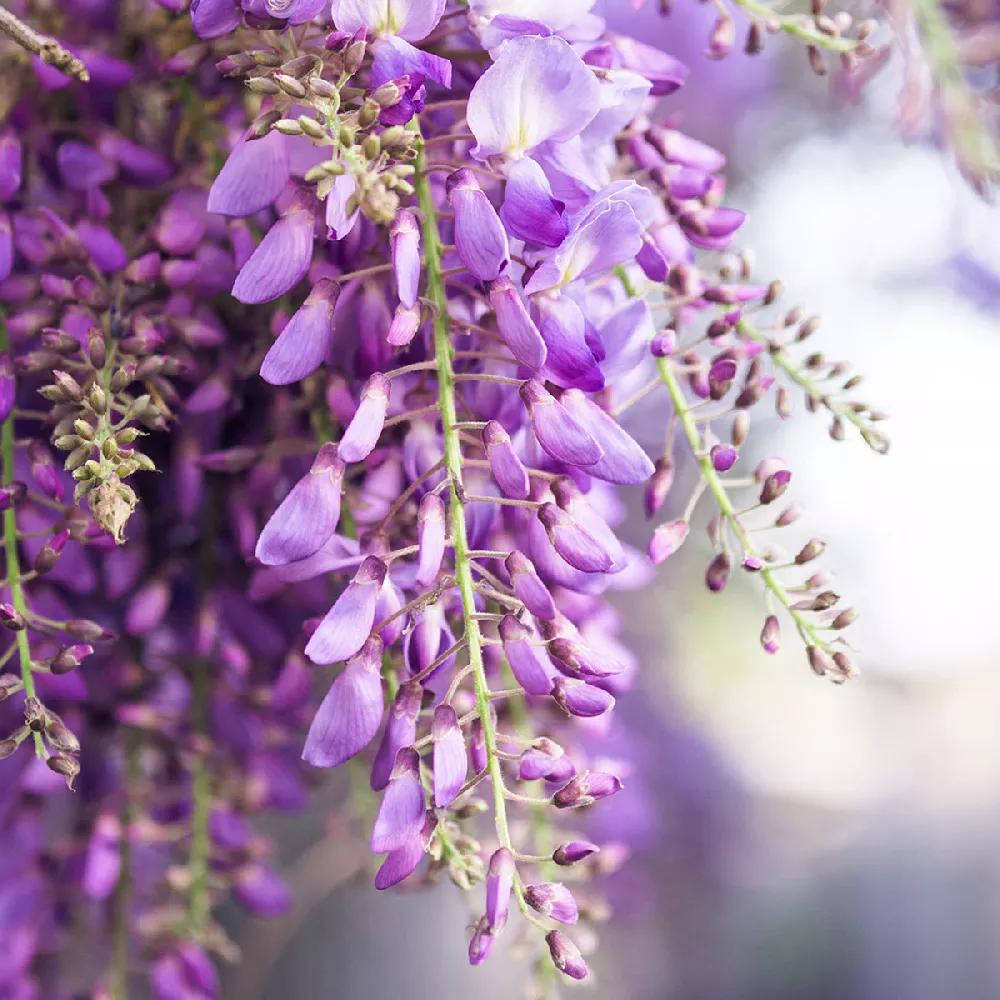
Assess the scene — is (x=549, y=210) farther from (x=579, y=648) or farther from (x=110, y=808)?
(x=110, y=808)

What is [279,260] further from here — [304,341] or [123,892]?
[123,892]

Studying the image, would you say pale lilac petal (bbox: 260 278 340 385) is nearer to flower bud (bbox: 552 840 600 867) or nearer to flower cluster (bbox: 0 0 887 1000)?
flower cluster (bbox: 0 0 887 1000)

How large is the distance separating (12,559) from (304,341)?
0.34ft

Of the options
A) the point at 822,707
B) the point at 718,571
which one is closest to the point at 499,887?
the point at 718,571

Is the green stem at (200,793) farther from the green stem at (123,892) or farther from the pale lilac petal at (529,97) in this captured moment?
the pale lilac petal at (529,97)

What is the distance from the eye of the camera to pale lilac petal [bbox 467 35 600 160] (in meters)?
0.24

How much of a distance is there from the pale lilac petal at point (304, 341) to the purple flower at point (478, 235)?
0.13 ft

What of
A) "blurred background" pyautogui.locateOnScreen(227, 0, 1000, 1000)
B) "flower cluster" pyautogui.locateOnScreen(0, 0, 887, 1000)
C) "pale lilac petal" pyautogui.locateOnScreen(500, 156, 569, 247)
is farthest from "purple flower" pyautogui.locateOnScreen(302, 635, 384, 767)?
"blurred background" pyautogui.locateOnScreen(227, 0, 1000, 1000)

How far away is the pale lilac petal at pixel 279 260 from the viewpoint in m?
0.25

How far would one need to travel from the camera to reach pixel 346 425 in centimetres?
29

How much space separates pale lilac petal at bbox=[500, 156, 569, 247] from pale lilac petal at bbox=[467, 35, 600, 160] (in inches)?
0.4

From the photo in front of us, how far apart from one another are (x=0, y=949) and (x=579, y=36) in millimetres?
382

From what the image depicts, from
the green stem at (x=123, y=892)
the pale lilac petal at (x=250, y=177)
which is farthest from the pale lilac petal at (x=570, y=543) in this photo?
the green stem at (x=123, y=892)

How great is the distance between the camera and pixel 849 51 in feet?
1.01
